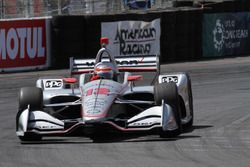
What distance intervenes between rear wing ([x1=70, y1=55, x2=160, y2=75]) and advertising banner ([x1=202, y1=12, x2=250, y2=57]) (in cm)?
1619

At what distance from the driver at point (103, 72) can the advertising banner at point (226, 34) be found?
17.6 meters

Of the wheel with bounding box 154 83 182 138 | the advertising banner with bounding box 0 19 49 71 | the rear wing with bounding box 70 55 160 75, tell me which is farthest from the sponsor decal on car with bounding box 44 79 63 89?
the advertising banner with bounding box 0 19 49 71

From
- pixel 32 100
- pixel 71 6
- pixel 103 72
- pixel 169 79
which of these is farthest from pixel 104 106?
pixel 71 6

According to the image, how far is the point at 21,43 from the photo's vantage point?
25.8 metres

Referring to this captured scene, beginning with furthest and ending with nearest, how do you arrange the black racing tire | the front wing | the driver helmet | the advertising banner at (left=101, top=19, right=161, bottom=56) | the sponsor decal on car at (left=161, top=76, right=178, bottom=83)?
the advertising banner at (left=101, top=19, right=161, bottom=56) < the sponsor decal on car at (left=161, top=76, right=178, bottom=83) < the driver helmet < the black racing tire < the front wing

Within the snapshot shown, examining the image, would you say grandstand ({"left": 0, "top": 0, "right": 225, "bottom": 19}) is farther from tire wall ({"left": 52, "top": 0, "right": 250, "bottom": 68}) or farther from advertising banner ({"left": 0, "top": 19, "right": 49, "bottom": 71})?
tire wall ({"left": 52, "top": 0, "right": 250, "bottom": 68})

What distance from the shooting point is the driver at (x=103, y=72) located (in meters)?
12.6

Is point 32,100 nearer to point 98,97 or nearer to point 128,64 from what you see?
point 98,97

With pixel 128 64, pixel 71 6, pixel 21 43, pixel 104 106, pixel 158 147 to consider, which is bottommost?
pixel 158 147

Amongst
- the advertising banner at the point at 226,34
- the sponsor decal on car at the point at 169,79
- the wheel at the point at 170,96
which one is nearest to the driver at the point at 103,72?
the sponsor decal on car at the point at 169,79

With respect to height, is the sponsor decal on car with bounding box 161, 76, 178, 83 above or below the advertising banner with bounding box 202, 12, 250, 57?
above

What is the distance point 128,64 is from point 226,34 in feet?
58.2

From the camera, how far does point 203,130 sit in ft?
40.2

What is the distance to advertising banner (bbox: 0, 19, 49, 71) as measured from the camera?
83.7 feet
